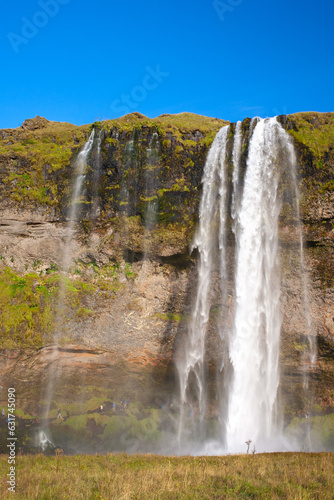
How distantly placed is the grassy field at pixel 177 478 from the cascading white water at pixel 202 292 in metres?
9.37

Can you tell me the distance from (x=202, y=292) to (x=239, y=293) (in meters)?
3.07

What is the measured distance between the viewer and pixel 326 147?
23.4m

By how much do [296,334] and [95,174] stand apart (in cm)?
1920

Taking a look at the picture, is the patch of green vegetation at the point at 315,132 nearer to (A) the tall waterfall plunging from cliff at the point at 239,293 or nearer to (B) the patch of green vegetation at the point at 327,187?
(A) the tall waterfall plunging from cliff at the point at 239,293

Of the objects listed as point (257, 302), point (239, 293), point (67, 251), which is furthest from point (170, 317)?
point (67, 251)

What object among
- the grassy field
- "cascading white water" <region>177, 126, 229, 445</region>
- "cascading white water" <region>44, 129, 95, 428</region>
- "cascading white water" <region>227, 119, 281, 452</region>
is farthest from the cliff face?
the grassy field

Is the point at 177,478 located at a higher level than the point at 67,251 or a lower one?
lower

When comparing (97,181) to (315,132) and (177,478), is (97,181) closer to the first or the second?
(315,132)

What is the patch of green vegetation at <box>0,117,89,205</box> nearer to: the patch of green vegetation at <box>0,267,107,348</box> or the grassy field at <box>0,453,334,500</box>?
the patch of green vegetation at <box>0,267,107,348</box>

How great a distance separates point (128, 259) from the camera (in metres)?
26.1

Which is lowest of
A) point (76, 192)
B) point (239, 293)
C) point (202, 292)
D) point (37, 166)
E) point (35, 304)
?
point (35, 304)

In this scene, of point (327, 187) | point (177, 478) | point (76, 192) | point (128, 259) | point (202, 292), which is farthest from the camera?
point (76, 192)

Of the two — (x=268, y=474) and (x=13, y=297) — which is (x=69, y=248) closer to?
(x=13, y=297)

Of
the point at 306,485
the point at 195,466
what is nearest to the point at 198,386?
the point at 195,466
